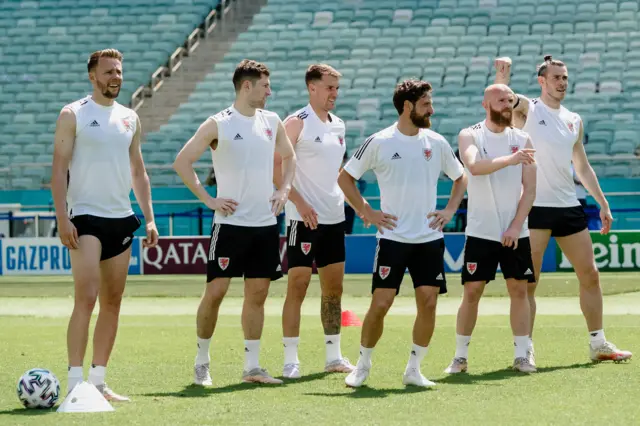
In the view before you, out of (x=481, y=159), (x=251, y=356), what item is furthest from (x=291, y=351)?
(x=481, y=159)

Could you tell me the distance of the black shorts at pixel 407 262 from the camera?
8.55m

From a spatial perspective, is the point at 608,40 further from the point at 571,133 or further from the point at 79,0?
the point at 571,133

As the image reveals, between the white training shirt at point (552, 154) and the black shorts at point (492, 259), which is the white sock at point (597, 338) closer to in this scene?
the black shorts at point (492, 259)

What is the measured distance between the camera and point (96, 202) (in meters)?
7.98

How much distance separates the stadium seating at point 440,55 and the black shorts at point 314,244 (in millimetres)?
16850

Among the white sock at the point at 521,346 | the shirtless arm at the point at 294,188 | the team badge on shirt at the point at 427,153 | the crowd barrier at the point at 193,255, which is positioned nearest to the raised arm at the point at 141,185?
the shirtless arm at the point at 294,188

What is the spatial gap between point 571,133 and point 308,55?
73.9 ft

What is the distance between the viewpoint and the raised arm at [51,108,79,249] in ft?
25.4

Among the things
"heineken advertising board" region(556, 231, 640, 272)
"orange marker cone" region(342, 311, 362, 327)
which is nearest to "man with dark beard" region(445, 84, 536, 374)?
"orange marker cone" region(342, 311, 362, 327)

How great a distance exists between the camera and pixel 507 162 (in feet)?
29.6

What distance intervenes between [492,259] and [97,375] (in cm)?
316

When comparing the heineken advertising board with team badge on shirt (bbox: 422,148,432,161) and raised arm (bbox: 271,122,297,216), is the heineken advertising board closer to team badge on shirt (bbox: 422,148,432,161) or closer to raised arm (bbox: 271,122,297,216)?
raised arm (bbox: 271,122,297,216)

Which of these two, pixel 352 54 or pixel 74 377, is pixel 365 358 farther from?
pixel 352 54

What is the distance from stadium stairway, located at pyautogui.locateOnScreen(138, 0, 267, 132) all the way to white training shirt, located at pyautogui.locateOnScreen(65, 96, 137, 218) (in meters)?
22.2
